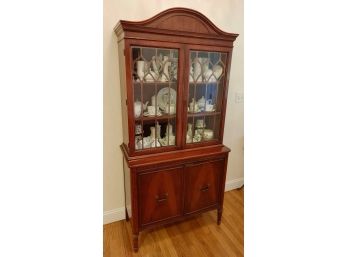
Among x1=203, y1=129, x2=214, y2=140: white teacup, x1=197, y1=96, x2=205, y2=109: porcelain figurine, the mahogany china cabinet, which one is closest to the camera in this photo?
the mahogany china cabinet

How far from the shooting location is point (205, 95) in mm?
1790

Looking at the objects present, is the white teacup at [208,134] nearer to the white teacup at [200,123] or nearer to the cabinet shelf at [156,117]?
the white teacup at [200,123]

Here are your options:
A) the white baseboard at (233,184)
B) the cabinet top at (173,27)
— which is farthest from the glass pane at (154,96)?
the white baseboard at (233,184)

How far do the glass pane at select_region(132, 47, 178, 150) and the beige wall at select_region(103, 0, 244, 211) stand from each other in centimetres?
28

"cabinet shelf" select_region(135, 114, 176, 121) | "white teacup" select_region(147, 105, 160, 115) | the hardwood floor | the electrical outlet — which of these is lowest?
the hardwood floor

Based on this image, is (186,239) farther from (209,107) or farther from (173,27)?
(173,27)

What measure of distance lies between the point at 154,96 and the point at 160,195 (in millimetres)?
791

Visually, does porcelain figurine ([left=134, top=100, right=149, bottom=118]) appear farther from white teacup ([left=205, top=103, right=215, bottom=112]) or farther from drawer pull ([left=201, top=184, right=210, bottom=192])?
drawer pull ([left=201, top=184, right=210, bottom=192])

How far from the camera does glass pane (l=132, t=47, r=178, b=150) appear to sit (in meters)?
1.50

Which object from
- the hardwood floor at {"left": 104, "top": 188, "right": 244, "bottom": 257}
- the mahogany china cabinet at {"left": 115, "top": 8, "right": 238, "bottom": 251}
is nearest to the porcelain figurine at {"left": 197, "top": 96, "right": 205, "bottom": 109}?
the mahogany china cabinet at {"left": 115, "top": 8, "right": 238, "bottom": 251}
